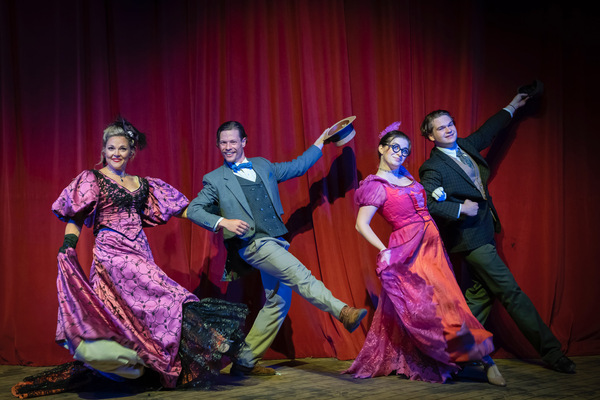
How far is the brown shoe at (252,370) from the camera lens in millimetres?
3442

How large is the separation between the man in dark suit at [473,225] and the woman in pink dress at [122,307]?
139cm

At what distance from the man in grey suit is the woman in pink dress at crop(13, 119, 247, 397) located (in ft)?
0.98

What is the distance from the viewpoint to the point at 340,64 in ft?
13.4

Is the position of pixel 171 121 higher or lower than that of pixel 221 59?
lower

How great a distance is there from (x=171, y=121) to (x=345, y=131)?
1309 millimetres

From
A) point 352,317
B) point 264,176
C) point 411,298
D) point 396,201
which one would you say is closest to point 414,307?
point 411,298

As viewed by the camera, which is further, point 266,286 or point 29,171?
point 29,171

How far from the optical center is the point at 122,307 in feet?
10.1

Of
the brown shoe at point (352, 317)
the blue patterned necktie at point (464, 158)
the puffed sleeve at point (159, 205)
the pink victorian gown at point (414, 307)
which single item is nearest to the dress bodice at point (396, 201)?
the pink victorian gown at point (414, 307)

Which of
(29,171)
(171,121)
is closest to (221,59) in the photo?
(171,121)

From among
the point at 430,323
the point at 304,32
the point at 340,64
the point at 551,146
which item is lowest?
the point at 430,323

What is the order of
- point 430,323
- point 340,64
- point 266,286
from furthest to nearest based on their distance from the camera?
point 340,64, point 266,286, point 430,323

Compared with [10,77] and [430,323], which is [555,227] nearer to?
[430,323]

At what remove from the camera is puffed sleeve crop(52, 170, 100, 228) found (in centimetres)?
318
